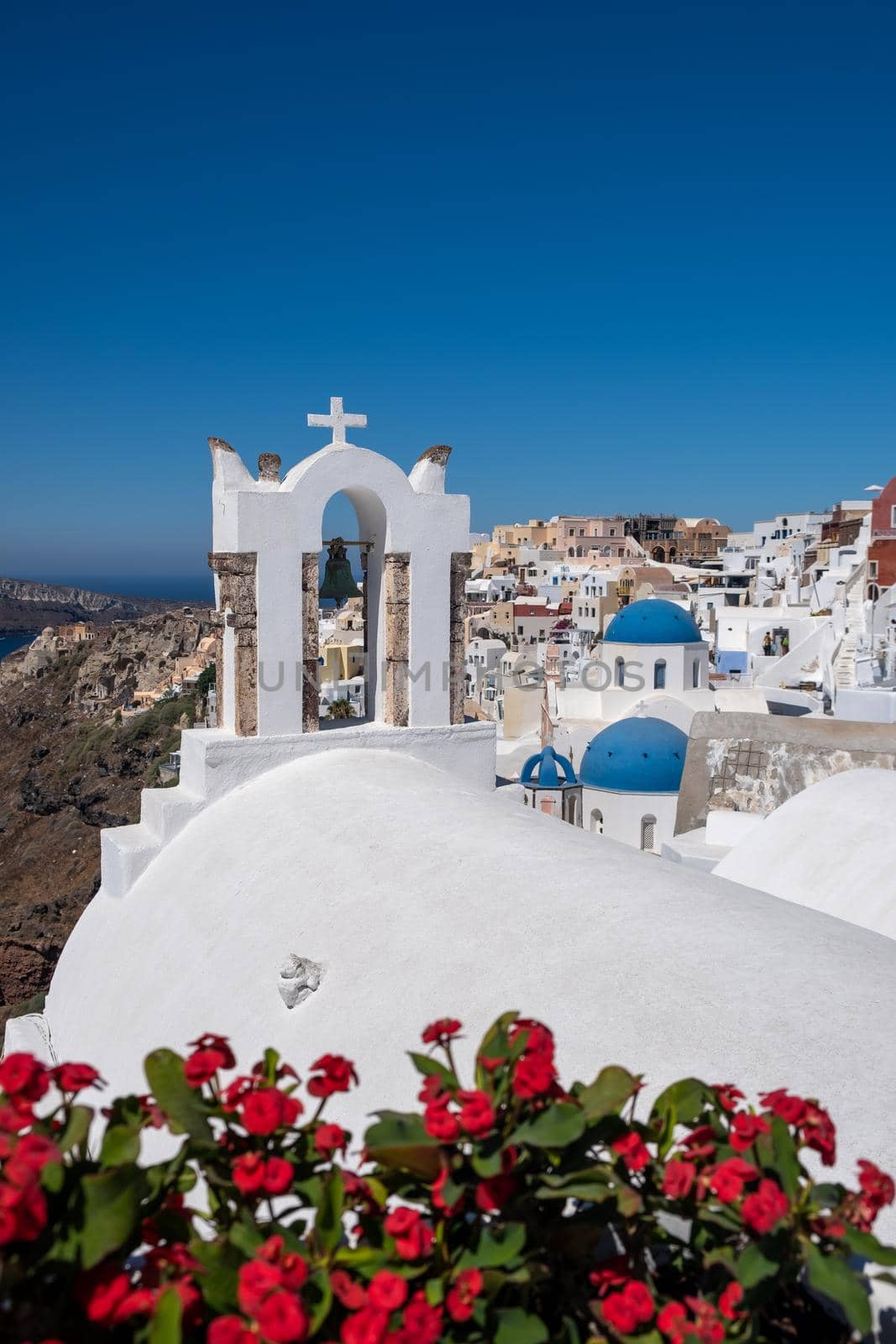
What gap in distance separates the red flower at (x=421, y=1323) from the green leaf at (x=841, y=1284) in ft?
1.98

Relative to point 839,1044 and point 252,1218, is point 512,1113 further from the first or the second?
point 839,1044

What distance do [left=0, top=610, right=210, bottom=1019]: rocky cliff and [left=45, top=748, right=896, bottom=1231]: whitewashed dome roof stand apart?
163 cm

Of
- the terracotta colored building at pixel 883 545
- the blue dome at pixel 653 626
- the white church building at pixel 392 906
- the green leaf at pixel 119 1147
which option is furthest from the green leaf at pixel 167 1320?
the terracotta colored building at pixel 883 545

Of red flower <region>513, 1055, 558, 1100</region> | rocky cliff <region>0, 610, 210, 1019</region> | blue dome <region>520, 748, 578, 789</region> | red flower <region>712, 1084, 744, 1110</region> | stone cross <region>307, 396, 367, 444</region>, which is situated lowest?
rocky cliff <region>0, 610, 210, 1019</region>

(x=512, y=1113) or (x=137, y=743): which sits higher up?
(x=512, y=1113)

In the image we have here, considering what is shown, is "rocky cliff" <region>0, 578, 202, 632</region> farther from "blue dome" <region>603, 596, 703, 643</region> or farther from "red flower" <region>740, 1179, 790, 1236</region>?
"red flower" <region>740, 1179, 790, 1236</region>

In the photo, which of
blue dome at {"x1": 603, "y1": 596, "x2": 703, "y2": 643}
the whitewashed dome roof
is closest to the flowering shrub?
the whitewashed dome roof

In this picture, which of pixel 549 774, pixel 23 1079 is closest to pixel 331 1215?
pixel 23 1079

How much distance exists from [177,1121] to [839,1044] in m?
1.92

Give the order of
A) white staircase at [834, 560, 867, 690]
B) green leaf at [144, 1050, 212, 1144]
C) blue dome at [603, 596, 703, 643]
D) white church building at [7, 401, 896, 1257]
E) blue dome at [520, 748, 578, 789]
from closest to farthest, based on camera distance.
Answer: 1. green leaf at [144, 1050, 212, 1144]
2. white church building at [7, 401, 896, 1257]
3. blue dome at [520, 748, 578, 789]
4. blue dome at [603, 596, 703, 643]
5. white staircase at [834, 560, 867, 690]

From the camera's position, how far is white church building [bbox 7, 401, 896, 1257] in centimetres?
331

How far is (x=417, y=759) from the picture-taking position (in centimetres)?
688

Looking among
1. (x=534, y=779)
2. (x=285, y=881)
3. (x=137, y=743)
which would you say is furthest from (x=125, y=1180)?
(x=137, y=743)

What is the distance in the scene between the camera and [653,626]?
2317 cm
